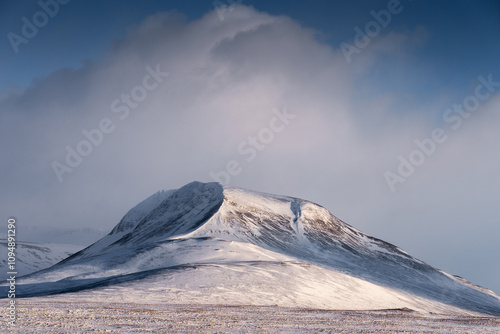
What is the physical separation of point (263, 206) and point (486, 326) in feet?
342

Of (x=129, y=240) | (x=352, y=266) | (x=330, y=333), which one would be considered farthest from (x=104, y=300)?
(x=129, y=240)

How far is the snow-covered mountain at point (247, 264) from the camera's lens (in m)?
70.8

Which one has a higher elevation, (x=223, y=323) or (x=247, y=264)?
(x=247, y=264)

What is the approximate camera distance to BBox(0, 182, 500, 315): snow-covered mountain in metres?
70.8

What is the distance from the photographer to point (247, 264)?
8619 cm

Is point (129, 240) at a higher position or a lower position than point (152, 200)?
lower

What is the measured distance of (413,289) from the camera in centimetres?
10788

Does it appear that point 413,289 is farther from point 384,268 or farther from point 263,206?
point 263,206

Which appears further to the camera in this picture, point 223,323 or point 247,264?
point 247,264

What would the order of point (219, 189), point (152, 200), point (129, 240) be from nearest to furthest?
1. point (129, 240)
2. point (219, 189)
3. point (152, 200)

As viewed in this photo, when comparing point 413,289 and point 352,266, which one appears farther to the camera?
point 352,266

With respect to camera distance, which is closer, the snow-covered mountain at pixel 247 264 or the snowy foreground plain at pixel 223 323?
the snowy foreground plain at pixel 223 323

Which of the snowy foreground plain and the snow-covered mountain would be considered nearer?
the snowy foreground plain

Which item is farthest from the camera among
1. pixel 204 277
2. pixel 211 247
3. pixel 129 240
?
pixel 129 240
